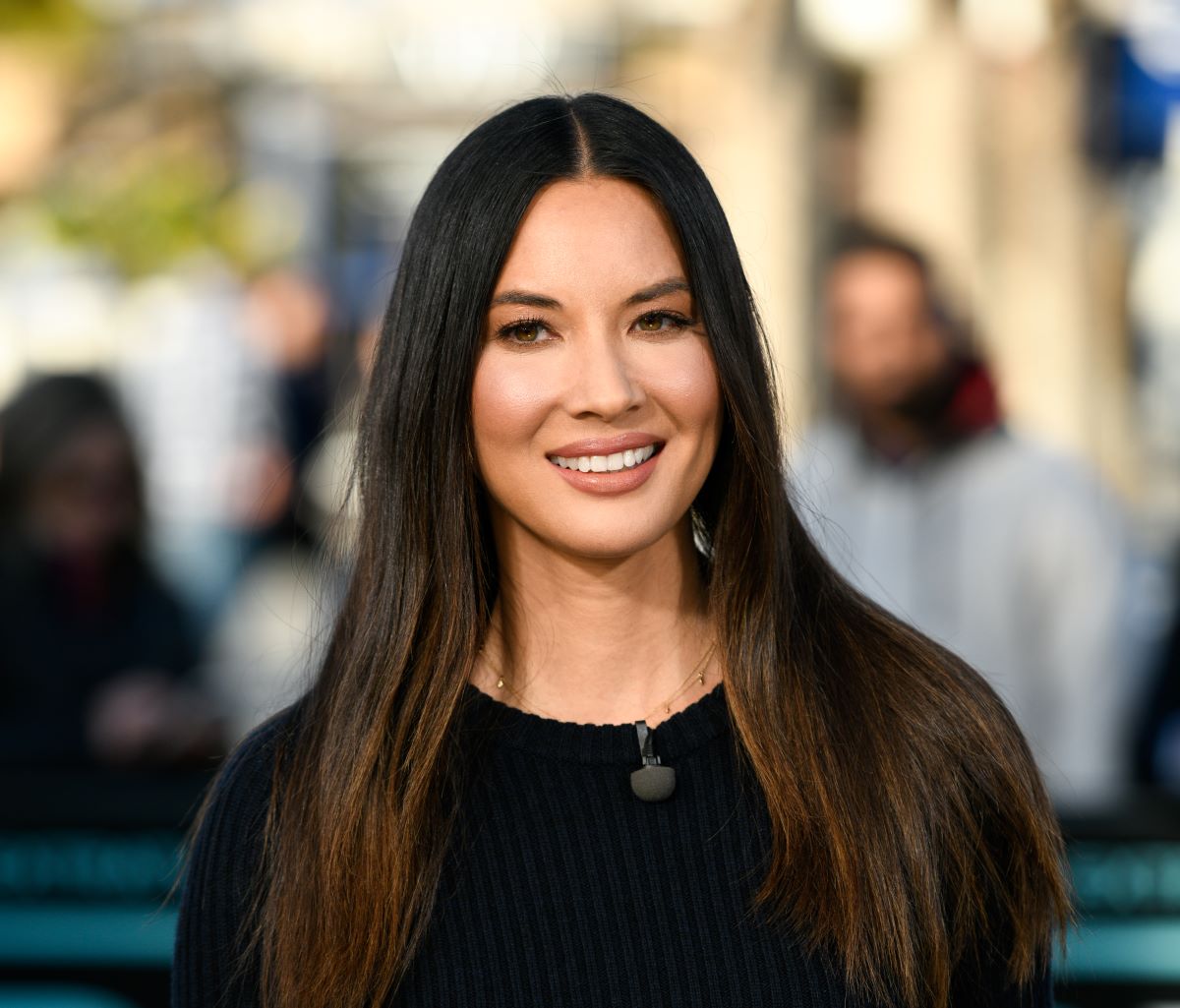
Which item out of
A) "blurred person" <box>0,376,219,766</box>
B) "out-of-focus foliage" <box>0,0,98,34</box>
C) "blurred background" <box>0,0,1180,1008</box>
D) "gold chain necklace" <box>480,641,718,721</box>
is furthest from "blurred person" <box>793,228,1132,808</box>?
"out-of-focus foliage" <box>0,0,98,34</box>

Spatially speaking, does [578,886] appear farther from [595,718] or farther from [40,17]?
[40,17]

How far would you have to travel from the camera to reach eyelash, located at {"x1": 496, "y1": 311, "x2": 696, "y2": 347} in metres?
2.22

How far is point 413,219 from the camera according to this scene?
2285 millimetres

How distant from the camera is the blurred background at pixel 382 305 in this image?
401 centimetres

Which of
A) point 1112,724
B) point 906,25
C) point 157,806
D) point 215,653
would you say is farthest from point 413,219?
point 906,25

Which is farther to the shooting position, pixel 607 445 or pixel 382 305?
pixel 382 305

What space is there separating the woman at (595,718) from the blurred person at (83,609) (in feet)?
6.94

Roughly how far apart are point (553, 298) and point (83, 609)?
8.90 ft

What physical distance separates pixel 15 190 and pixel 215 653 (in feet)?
14.4

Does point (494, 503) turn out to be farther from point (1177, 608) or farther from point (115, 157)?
point (115, 157)

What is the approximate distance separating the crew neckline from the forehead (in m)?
0.54

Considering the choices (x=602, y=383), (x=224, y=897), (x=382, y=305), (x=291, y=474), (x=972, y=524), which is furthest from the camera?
(x=291, y=474)

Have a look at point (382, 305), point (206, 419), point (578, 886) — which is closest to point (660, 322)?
point (578, 886)

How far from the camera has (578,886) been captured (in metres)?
2.23
